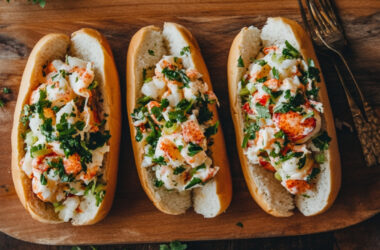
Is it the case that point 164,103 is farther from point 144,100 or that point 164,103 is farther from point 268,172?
point 268,172

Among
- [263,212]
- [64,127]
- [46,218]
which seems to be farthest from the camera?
[263,212]

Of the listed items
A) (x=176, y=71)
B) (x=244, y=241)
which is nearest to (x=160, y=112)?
(x=176, y=71)

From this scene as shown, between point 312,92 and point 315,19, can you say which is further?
point 315,19

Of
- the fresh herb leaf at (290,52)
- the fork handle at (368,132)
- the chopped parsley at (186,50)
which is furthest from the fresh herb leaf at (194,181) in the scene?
the fork handle at (368,132)

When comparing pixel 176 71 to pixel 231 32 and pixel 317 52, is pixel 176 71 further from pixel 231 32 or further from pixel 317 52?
pixel 317 52

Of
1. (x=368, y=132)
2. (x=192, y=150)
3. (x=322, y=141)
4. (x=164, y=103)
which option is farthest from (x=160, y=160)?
(x=368, y=132)
